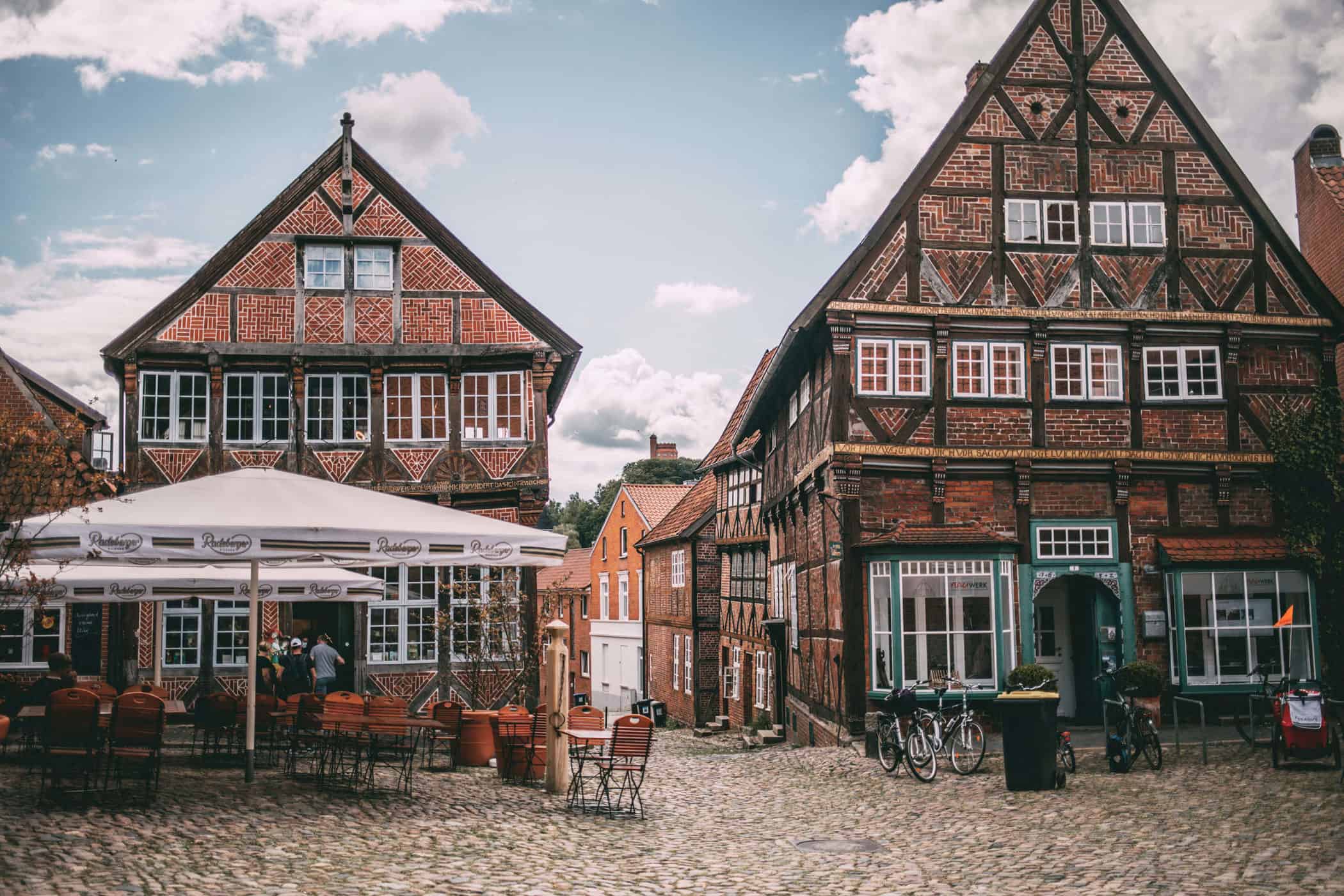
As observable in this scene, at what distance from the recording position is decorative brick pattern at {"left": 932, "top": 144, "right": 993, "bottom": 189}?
1938 cm

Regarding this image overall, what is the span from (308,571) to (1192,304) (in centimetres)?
1404

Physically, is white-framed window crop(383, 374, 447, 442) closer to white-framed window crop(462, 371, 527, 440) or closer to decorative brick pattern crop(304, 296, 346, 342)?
white-framed window crop(462, 371, 527, 440)

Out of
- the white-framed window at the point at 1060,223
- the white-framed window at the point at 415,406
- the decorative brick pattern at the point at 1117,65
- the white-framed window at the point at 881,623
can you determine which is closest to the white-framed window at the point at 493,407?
the white-framed window at the point at 415,406

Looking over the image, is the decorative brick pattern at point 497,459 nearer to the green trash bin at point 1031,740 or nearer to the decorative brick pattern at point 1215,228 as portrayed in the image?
the green trash bin at point 1031,740

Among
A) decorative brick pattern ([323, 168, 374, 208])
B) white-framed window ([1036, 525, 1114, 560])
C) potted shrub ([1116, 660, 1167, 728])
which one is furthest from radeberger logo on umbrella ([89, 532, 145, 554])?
decorative brick pattern ([323, 168, 374, 208])

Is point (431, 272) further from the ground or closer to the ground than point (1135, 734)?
further from the ground

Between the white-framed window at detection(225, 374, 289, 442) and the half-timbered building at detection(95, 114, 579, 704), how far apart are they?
0.09 ft

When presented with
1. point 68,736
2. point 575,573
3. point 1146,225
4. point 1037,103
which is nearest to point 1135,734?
point 1146,225

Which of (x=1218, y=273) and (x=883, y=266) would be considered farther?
(x=1218, y=273)

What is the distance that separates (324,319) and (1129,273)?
14.0 m

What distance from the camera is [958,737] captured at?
16109mm

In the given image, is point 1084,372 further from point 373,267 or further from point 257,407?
point 257,407

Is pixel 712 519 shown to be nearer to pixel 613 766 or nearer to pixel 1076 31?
pixel 1076 31

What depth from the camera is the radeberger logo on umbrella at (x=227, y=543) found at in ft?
33.5
